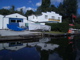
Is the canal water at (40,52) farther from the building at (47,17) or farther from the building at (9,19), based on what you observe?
the building at (47,17)

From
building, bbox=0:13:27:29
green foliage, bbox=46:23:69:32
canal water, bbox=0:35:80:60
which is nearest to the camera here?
canal water, bbox=0:35:80:60

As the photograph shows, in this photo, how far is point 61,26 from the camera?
26812mm

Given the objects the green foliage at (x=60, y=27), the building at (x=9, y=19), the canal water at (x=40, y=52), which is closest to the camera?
the canal water at (x=40, y=52)

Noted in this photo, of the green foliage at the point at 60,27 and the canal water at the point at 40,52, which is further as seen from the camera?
the green foliage at the point at 60,27

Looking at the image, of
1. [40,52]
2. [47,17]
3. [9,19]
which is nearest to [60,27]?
[47,17]

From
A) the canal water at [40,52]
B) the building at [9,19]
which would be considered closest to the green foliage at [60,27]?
the building at [9,19]

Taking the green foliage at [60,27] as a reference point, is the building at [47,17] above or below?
above

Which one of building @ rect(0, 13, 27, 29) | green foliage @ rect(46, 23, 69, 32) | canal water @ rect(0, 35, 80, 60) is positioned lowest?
canal water @ rect(0, 35, 80, 60)

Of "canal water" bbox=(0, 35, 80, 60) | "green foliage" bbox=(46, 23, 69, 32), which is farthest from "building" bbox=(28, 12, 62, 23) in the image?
"canal water" bbox=(0, 35, 80, 60)

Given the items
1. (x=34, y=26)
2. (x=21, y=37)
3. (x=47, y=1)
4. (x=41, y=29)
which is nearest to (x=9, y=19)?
(x=34, y=26)

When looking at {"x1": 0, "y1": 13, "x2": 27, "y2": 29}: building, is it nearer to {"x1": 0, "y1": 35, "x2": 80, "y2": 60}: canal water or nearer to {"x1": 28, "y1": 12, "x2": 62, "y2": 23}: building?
{"x1": 28, "y1": 12, "x2": 62, "y2": 23}: building

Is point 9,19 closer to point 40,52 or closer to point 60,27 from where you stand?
point 60,27

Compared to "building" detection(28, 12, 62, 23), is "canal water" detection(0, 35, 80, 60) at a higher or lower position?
lower

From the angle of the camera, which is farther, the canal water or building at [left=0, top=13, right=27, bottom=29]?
building at [left=0, top=13, right=27, bottom=29]
